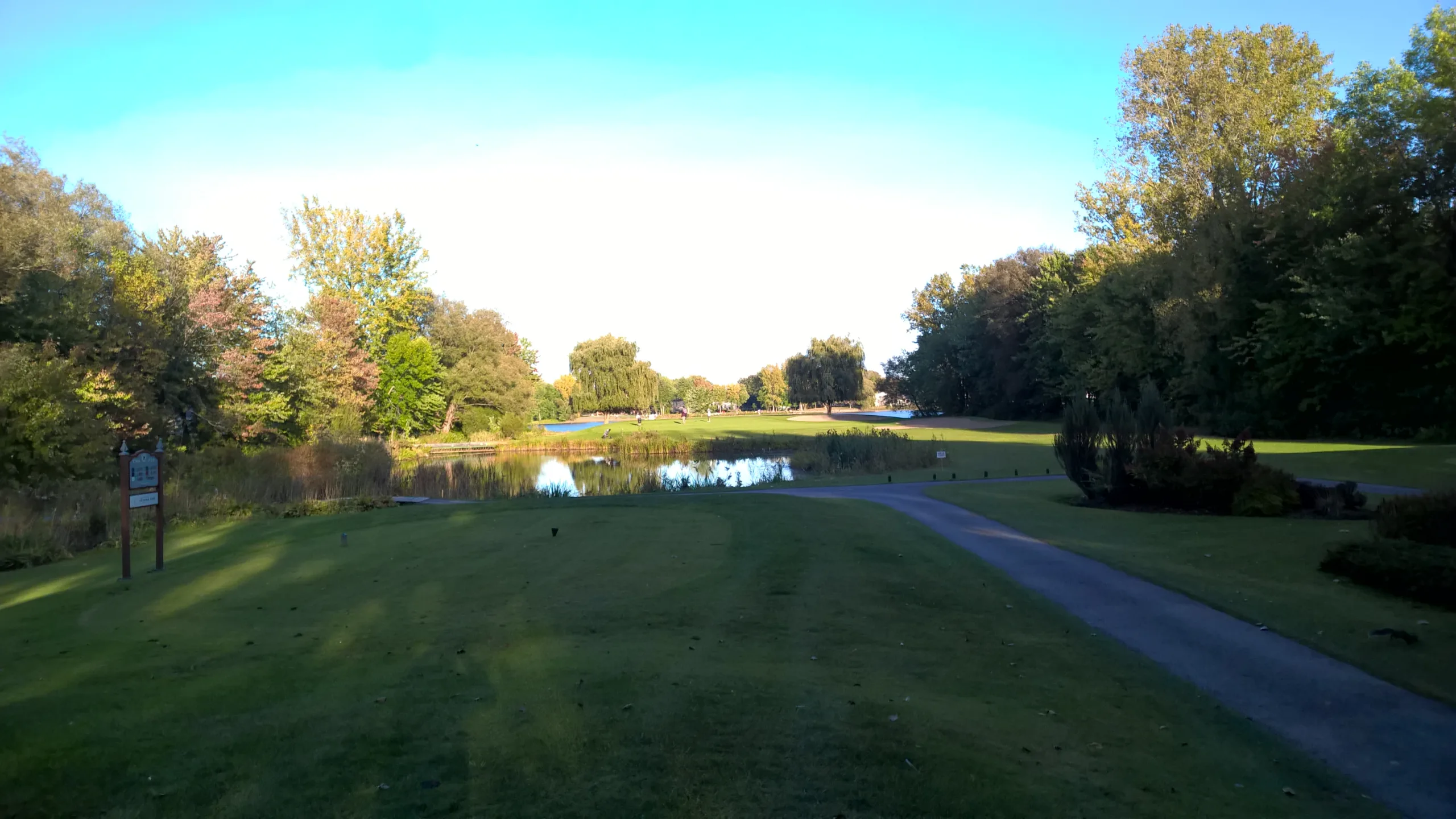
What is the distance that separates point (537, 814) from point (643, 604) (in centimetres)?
449

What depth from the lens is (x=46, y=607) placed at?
8.66 metres

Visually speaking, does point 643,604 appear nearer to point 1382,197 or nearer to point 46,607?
point 46,607

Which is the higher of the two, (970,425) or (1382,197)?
(1382,197)

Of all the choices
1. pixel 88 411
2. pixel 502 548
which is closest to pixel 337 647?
pixel 502 548

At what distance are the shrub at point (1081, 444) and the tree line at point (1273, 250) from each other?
400 centimetres

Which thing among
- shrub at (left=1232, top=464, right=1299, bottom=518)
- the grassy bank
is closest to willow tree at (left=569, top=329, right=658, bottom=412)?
the grassy bank

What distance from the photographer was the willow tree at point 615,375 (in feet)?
288

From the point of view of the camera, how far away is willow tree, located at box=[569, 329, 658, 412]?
8788cm

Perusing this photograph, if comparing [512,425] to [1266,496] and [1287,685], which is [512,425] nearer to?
[1266,496]

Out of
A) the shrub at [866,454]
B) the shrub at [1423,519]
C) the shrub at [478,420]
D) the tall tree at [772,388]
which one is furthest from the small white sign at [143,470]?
the tall tree at [772,388]

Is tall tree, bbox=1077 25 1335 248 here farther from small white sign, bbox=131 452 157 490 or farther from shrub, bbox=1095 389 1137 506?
small white sign, bbox=131 452 157 490

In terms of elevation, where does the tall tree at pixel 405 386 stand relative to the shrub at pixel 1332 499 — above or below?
above

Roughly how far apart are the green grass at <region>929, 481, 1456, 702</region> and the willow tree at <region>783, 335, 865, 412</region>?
83.6 meters

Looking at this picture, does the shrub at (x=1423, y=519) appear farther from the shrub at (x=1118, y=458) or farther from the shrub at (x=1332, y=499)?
the shrub at (x=1118, y=458)
